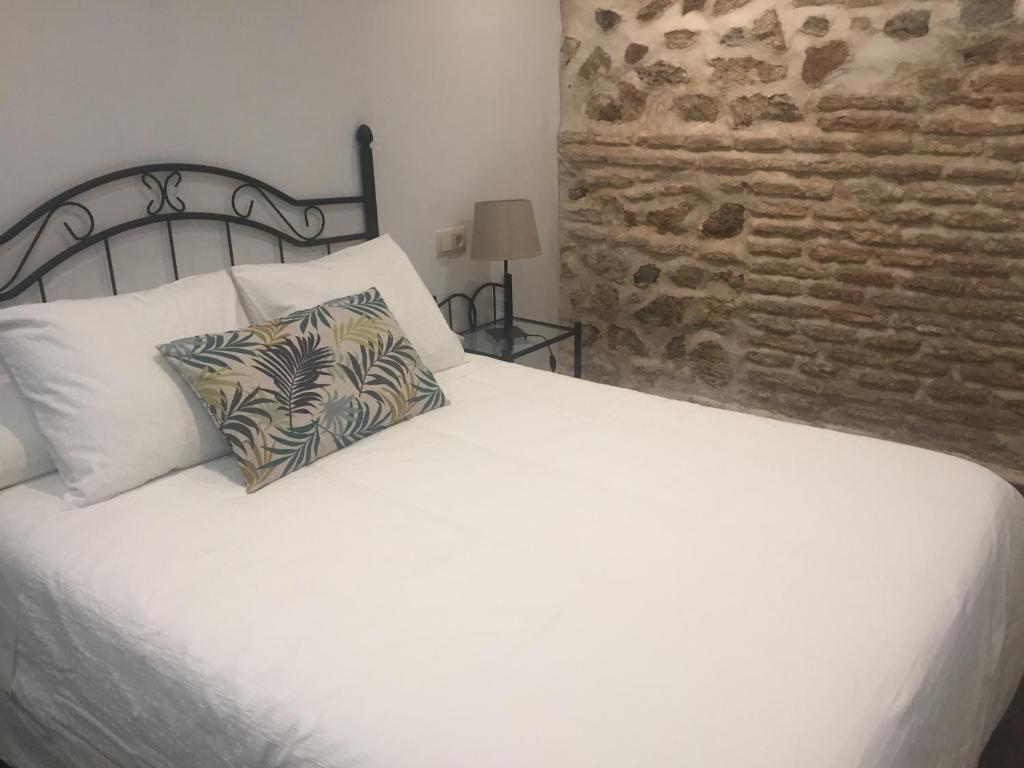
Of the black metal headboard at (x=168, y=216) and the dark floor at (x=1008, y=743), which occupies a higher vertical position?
the black metal headboard at (x=168, y=216)

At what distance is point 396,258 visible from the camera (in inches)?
92.7

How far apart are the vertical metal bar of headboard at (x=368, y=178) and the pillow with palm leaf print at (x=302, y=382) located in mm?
705

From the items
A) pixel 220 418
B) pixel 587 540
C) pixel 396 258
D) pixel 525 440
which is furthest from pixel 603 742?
pixel 396 258

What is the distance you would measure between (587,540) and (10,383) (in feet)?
4.35

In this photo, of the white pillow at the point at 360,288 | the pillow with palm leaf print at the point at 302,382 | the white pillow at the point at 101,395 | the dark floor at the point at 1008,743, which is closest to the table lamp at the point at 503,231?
the white pillow at the point at 360,288

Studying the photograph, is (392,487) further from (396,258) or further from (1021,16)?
(1021,16)

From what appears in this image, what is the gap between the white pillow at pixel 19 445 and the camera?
1625mm

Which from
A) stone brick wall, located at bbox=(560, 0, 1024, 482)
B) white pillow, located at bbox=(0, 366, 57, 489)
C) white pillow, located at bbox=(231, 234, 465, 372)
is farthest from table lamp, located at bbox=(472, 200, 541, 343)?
white pillow, located at bbox=(0, 366, 57, 489)

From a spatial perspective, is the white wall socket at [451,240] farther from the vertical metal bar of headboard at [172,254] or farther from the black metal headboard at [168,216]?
the vertical metal bar of headboard at [172,254]

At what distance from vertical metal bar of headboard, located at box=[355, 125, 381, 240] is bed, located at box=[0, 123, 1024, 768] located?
103 centimetres

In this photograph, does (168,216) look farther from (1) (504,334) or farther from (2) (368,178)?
(1) (504,334)

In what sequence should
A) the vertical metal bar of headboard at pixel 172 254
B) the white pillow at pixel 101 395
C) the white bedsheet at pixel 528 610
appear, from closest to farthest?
1. the white bedsheet at pixel 528 610
2. the white pillow at pixel 101 395
3. the vertical metal bar of headboard at pixel 172 254

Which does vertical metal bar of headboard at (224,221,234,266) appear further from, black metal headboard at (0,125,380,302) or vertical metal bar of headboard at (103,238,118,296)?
vertical metal bar of headboard at (103,238,118,296)

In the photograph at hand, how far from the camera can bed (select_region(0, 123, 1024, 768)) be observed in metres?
1.03
